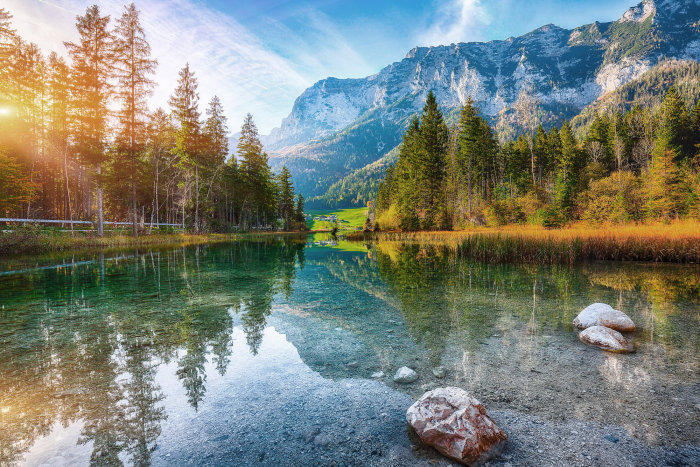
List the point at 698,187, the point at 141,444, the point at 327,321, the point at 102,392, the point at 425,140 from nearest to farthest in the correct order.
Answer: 1. the point at 141,444
2. the point at 102,392
3. the point at 327,321
4. the point at 698,187
5. the point at 425,140

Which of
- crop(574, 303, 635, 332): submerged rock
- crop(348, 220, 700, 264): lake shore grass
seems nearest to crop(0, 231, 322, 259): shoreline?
crop(574, 303, 635, 332): submerged rock

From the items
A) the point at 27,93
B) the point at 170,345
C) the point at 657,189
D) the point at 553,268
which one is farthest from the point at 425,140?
the point at 27,93

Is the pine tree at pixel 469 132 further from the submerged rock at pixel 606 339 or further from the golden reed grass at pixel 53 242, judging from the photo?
the submerged rock at pixel 606 339

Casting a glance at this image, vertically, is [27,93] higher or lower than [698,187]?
higher

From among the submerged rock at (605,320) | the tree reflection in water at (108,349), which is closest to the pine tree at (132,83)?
the tree reflection in water at (108,349)

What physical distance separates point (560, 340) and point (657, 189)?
37769 millimetres

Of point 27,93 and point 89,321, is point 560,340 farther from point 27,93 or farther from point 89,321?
point 27,93

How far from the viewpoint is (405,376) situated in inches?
131

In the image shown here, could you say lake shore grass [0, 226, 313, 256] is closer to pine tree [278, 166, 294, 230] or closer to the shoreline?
the shoreline

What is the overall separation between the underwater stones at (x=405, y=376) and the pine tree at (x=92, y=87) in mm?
24577

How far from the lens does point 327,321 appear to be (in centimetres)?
563

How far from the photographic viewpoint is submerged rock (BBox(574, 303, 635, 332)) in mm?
4730

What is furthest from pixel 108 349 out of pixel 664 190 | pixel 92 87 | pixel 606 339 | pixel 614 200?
pixel 664 190

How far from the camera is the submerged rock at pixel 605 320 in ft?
15.5
